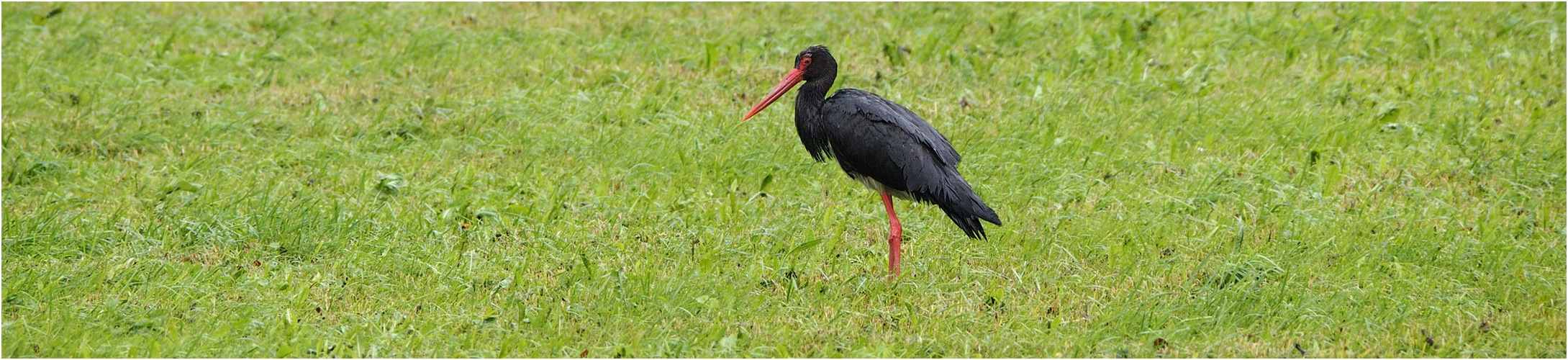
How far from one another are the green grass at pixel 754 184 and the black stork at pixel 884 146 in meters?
0.33

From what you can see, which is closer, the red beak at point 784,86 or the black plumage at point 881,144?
the black plumage at point 881,144

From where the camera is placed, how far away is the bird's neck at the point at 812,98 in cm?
657

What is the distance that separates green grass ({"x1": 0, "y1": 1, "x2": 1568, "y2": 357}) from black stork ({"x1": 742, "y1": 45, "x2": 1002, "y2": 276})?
33 centimetres

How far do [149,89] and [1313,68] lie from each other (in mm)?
8260

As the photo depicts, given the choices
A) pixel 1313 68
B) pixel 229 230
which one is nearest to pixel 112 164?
pixel 229 230

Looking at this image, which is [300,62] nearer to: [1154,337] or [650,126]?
[650,126]

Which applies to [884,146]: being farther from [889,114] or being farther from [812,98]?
[812,98]

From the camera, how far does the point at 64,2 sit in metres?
11.1

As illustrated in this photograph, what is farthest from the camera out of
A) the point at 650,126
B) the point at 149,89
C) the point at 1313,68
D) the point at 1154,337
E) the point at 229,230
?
the point at 1313,68

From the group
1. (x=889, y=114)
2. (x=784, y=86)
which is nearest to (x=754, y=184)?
(x=784, y=86)

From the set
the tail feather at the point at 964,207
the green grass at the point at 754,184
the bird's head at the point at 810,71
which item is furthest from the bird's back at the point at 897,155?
the green grass at the point at 754,184

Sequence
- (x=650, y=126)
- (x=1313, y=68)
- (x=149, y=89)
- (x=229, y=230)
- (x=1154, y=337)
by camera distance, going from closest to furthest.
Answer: (x=1154, y=337) < (x=229, y=230) < (x=650, y=126) < (x=149, y=89) < (x=1313, y=68)

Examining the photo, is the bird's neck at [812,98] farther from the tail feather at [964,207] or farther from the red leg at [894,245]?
the tail feather at [964,207]

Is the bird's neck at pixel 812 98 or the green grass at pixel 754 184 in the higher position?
the bird's neck at pixel 812 98
